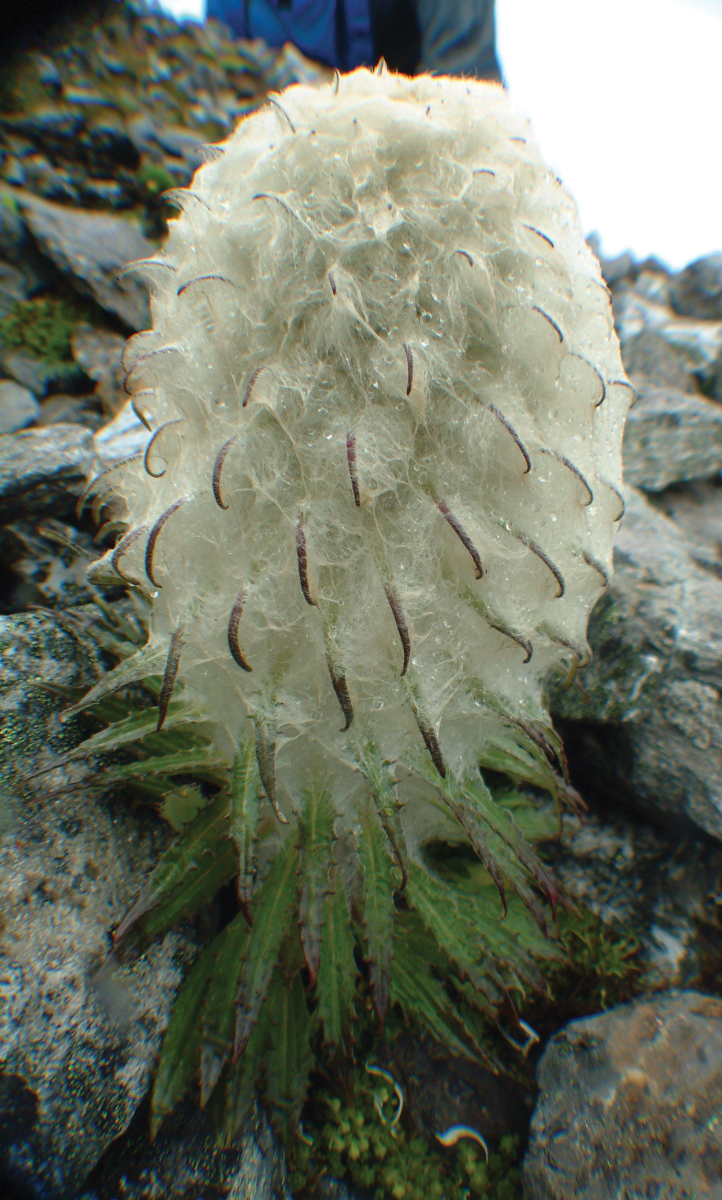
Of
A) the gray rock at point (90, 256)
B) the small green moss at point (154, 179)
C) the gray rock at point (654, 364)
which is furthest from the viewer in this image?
the small green moss at point (154, 179)

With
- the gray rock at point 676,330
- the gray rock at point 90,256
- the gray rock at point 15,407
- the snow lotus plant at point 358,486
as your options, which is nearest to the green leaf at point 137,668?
the snow lotus plant at point 358,486

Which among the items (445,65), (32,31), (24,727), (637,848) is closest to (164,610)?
(24,727)

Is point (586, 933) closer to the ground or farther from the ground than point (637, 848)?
closer to the ground

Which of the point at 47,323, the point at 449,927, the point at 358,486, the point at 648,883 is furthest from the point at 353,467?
the point at 47,323

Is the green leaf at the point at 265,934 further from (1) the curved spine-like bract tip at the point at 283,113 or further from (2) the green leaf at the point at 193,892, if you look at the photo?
(1) the curved spine-like bract tip at the point at 283,113

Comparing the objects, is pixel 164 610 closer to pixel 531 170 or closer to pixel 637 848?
pixel 531 170

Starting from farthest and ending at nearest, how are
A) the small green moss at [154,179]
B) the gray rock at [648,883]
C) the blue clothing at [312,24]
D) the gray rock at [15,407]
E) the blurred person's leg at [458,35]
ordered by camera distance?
the blue clothing at [312,24]
the blurred person's leg at [458,35]
the small green moss at [154,179]
the gray rock at [15,407]
the gray rock at [648,883]

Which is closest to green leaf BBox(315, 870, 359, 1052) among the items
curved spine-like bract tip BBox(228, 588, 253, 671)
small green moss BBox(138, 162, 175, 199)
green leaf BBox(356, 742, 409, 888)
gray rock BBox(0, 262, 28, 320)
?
green leaf BBox(356, 742, 409, 888)
